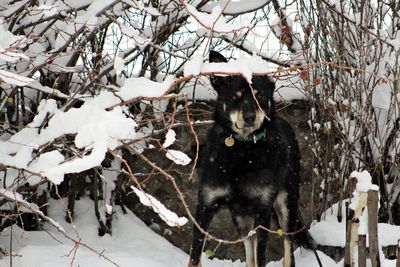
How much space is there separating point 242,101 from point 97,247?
194 centimetres

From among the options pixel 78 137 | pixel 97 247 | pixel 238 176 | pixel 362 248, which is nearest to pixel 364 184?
pixel 362 248

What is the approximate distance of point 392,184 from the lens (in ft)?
20.3

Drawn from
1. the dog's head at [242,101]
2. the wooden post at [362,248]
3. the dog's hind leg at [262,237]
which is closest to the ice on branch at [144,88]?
the wooden post at [362,248]

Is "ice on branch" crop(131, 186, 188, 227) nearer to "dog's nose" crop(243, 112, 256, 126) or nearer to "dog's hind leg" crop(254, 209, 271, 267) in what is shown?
"dog's nose" crop(243, 112, 256, 126)

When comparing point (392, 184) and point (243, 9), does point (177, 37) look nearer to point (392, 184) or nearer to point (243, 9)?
point (243, 9)

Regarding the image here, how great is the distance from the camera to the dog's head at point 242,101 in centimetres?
494

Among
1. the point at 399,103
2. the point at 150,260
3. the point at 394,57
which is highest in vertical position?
the point at 394,57

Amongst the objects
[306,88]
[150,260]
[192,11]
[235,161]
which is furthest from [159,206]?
[306,88]

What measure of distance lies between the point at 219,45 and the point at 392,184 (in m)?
2.18

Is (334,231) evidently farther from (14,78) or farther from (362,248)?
(14,78)

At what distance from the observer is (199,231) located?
513 cm

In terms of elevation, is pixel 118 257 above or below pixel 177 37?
below

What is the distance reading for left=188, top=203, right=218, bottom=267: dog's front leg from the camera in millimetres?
5109

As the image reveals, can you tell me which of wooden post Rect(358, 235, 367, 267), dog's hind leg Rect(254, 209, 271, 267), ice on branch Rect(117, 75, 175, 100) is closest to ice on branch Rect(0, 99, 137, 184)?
ice on branch Rect(117, 75, 175, 100)
